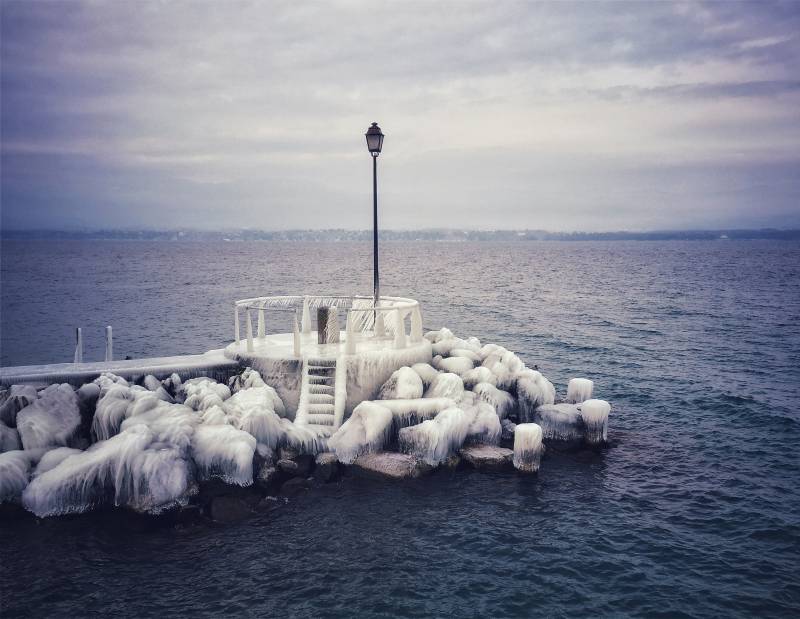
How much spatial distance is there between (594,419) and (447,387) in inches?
142

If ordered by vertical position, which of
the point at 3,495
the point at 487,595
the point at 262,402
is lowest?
the point at 487,595

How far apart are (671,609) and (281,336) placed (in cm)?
1216

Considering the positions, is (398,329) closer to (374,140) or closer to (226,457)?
(374,140)

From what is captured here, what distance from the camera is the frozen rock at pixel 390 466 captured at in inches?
514

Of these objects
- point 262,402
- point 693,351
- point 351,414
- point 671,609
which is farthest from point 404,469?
point 693,351

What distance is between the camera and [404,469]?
13.1m

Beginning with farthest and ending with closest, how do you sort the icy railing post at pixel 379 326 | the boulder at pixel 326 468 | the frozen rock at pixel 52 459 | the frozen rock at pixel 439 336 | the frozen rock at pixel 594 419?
the frozen rock at pixel 439 336 < the icy railing post at pixel 379 326 < the frozen rock at pixel 594 419 < the boulder at pixel 326 468 < the frozen rock at pixel 52 459

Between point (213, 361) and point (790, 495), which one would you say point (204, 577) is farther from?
point (790, 495)

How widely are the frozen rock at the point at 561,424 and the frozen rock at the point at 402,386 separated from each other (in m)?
3.15

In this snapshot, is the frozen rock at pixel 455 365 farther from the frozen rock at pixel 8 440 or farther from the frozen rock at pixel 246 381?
the frozen rock at pixel 8 440

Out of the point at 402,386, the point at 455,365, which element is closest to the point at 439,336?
the point at 455,365

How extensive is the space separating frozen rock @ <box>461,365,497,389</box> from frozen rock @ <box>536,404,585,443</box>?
150 centimetres

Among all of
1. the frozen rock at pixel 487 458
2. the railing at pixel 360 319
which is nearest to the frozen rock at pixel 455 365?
the railing at pixel 360 319

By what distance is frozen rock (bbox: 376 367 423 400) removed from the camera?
1466 centimetres
